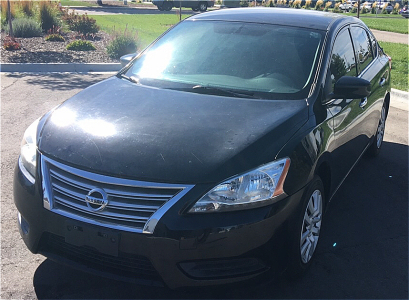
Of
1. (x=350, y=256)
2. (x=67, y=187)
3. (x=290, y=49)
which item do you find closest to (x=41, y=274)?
(x=67, y=187)

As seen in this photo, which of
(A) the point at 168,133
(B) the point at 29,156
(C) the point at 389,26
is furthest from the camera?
(C) the point at 389,26

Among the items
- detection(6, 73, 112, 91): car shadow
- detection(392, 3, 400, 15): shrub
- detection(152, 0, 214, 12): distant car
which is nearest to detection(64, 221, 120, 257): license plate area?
detection(6, 73, 112, 91): car shadow

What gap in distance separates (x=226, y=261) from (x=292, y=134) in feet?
3.17

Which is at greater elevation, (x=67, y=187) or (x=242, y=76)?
(x=242, y=76)

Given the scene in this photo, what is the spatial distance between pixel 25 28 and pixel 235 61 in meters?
13.4

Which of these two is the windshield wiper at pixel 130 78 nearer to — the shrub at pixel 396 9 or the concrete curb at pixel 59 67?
the concrete curb at pixel 59 67

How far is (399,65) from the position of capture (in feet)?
40.0

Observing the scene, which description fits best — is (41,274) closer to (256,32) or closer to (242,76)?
(242,76)

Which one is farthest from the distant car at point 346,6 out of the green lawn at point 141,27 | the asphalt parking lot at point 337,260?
the asphalt parking lot at point 337,260

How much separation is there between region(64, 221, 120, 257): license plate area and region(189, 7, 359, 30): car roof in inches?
102

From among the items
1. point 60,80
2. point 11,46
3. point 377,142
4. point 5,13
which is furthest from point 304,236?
point 5,13

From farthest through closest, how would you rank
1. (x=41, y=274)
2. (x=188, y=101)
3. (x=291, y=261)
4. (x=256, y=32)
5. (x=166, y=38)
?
(x=166, y=38), (x=256, y=32), (x=188, y=101), (x=41, y=274), (x=291, y=261)

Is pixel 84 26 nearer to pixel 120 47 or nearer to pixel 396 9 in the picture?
pixel 120 47

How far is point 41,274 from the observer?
136 inches
